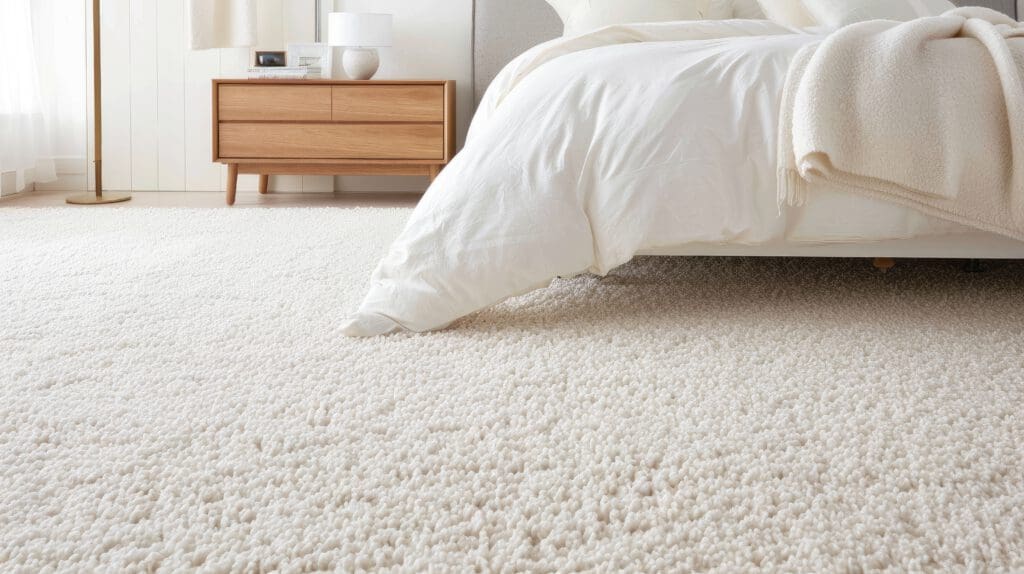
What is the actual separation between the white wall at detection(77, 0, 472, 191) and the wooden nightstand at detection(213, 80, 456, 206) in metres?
0.52

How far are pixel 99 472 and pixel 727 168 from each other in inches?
42.3

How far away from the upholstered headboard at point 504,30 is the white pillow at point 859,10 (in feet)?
4.07

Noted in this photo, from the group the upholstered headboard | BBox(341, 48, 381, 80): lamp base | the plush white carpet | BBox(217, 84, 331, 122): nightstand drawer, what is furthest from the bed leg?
BBox(341, 48, 381, 80): lamp base

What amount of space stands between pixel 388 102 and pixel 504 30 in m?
0.62

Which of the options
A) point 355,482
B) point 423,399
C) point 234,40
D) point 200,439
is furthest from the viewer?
point 234,40

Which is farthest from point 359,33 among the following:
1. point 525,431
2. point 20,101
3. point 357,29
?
point 525,431

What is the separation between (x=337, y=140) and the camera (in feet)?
12.4

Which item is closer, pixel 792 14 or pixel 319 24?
pixel 792 14

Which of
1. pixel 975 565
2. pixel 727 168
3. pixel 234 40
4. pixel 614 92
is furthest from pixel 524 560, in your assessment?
pixel 234 40

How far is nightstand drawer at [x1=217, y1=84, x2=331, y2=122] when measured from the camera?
12.3 feet

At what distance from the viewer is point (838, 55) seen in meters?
1.66

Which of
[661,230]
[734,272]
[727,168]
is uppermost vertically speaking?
[727,168]

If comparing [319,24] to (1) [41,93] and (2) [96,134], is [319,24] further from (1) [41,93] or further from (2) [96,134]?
(1) [41,93]

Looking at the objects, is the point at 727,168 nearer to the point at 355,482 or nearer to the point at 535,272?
the point at 535,272
